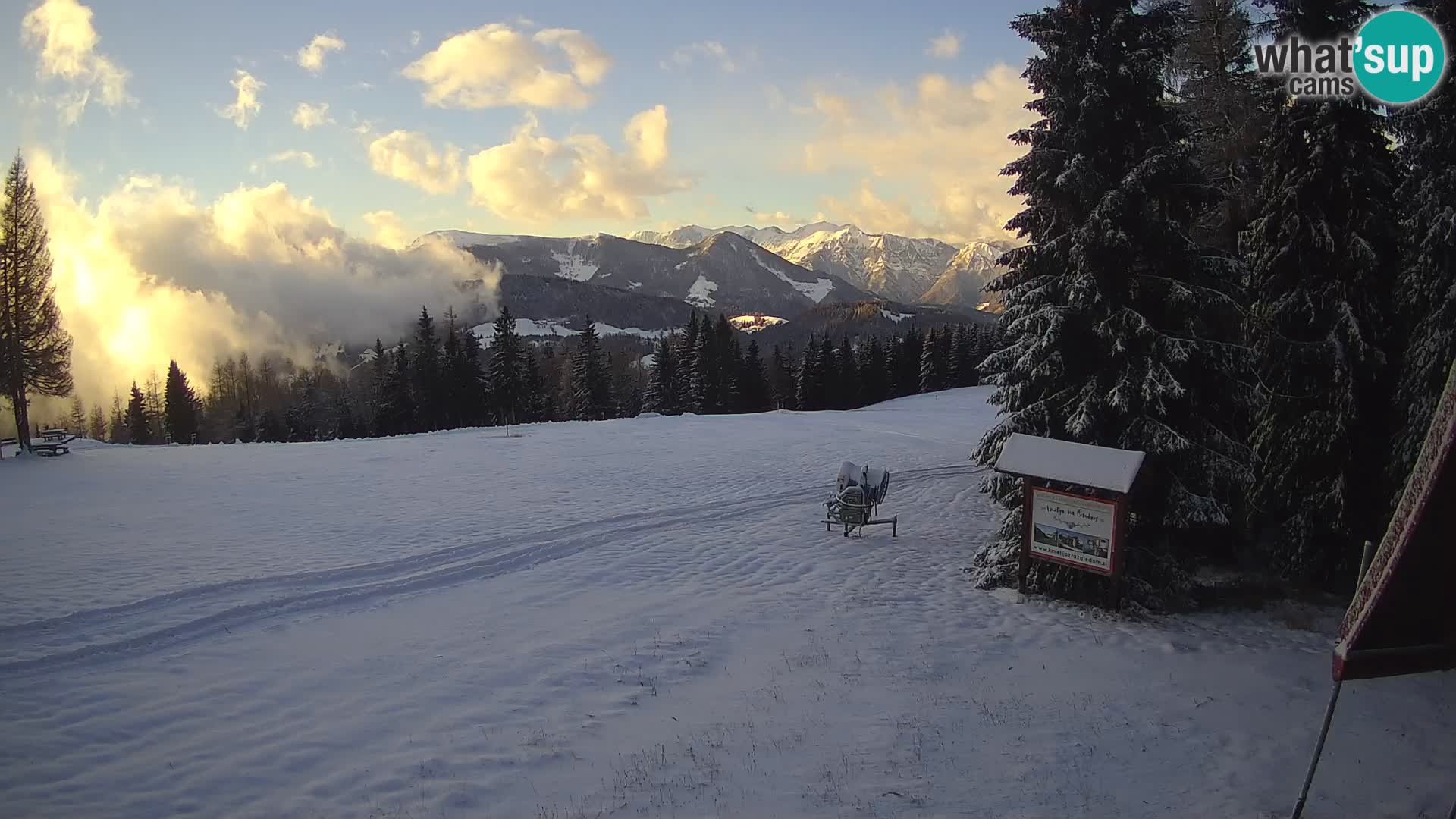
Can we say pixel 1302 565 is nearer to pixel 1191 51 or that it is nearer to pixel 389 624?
pixel 1191 51

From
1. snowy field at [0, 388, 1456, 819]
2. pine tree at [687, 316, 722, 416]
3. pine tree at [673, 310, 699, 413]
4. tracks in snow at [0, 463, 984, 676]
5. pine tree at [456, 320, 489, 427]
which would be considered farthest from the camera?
pine tree at [673, 310, 699, 413]

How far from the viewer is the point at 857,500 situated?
60.7ft

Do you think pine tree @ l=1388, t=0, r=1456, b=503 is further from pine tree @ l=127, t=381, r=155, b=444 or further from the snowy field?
pine tree @ l=127, t=381, r=155, b=444

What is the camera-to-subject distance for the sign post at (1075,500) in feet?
39.9

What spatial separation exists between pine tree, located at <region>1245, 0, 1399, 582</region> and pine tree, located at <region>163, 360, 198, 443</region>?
91667 mm

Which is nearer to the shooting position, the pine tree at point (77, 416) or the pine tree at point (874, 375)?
the pine tree at point (874, 375)

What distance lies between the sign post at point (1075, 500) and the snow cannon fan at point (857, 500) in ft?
17.3

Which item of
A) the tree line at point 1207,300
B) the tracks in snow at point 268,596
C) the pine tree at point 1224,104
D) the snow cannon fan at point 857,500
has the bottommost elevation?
the tracks in snow at point 268,596

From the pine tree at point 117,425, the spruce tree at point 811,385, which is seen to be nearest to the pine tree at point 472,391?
the spruce tree at point 811,385

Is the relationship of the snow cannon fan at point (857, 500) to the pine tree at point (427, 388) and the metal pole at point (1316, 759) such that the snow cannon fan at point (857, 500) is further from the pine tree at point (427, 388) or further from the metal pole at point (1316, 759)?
the pine tree at point (427, 388)

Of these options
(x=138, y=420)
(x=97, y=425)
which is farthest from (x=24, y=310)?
(x=97, y=425)

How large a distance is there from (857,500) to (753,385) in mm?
52421

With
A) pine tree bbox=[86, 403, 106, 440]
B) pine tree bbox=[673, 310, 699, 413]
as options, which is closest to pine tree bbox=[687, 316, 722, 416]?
pine tree bbox=[673, 310, 699, 413]

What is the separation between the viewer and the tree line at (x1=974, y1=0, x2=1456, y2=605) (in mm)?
12348
